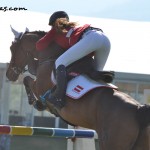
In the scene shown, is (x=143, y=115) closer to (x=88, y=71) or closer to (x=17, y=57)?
(x=88, y=71)

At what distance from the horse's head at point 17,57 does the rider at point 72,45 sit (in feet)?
3.20

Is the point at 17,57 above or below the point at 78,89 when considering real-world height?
above

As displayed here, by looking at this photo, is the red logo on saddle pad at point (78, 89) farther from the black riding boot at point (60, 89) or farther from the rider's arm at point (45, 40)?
the rider's arm at point (45, 40)

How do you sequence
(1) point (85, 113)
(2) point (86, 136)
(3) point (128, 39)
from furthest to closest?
(3) point (128, 39) → (2) point (86, 136) → (1) point (85, 113)

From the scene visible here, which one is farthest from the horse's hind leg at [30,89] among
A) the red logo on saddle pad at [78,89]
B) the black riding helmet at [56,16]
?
the red logo on saddle pad at [78,89]

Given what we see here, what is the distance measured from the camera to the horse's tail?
20.2 feet

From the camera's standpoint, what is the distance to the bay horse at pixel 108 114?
615cm

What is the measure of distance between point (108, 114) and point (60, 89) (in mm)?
949

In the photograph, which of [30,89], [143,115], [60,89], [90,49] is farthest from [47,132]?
[143,115]

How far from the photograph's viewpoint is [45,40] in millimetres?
7738

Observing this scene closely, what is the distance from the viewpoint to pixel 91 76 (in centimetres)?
705

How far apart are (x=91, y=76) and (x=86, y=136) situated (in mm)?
1151

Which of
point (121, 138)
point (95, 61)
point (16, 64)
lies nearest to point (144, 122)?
point (121, 138)

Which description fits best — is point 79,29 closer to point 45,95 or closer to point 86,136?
point 45,95
